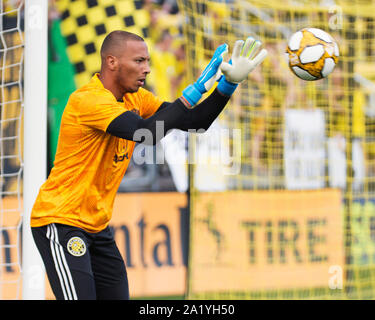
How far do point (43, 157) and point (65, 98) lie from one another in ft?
9.34

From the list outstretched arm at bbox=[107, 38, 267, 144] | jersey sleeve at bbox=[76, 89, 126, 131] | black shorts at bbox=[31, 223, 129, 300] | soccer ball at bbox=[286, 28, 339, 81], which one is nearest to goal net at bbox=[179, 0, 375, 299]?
soccer ball at bbox=[286, 28, 339, 81]

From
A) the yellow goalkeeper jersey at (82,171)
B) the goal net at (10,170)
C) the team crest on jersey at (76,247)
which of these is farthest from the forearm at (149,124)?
the goal net at (10,170)

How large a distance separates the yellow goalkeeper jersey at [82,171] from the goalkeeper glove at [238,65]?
55 cm

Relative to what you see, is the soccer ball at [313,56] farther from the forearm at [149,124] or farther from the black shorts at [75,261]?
the black shorts at [75,261]

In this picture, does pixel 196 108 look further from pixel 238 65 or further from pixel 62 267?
pixel 62 267

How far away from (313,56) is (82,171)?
1696 millimetres

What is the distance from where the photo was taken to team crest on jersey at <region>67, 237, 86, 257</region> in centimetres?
339

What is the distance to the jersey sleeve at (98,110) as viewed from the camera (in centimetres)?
331

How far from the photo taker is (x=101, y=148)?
3.49 metres

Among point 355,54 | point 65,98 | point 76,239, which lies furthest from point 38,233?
point 355,54

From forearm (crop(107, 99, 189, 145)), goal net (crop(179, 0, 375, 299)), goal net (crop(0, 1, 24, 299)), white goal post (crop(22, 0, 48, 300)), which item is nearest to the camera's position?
forearm (crop(107, 99, 189, 145))

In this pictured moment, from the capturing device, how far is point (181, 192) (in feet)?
23.4

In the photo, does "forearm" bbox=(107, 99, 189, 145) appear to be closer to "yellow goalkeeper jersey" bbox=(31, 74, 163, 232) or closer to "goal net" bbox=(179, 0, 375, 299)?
"yellow goalkeeper jersey" bbox=(31, 74, 163, 232)

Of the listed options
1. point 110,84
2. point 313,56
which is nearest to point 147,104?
point 110,84
